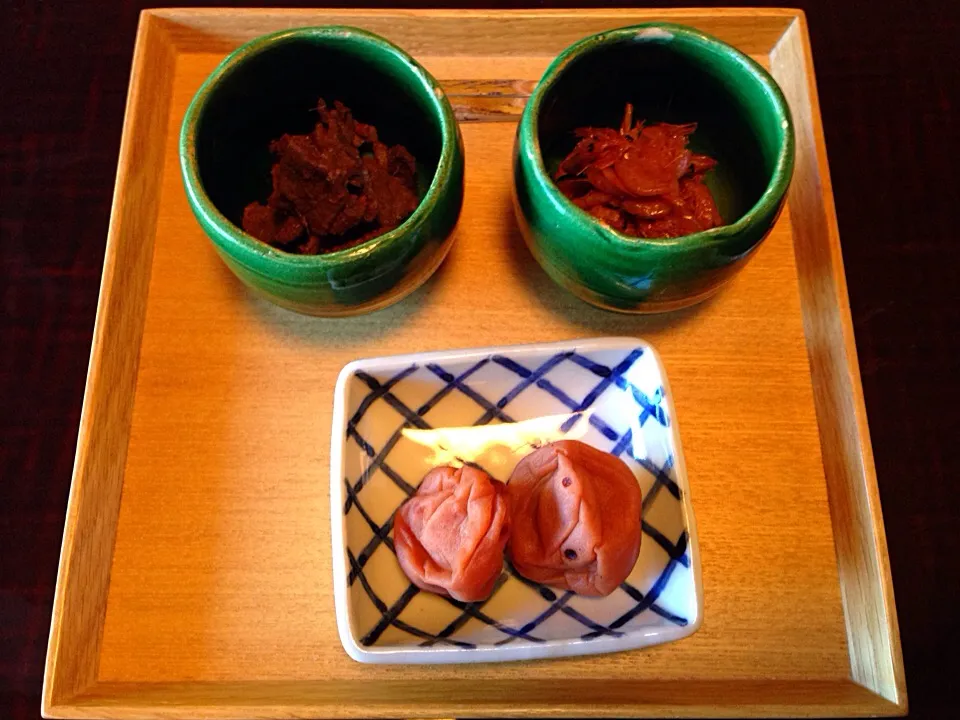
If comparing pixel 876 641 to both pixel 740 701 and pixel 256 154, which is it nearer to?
pixel 740 701

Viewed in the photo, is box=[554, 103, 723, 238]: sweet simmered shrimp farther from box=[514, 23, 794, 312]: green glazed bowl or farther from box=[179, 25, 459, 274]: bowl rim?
box=[179, 25, 459, 274]: bowl rim

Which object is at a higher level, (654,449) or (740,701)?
(654,449)

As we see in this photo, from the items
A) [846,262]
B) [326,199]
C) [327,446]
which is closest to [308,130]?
[326,199]

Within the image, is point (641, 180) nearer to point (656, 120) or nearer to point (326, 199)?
point (656, 120)

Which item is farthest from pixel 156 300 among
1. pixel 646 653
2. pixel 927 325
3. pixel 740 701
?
pixel 927 325

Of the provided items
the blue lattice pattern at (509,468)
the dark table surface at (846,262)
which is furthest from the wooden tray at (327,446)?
the dark table surface at (846,262)

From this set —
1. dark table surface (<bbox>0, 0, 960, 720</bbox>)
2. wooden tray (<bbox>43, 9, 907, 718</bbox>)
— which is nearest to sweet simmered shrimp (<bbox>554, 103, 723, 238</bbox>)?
wooden tray (<bbox>43, 9, 907, 718</bbox>)

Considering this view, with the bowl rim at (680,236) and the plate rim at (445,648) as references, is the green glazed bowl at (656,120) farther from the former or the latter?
the plate rim at (445,648)
